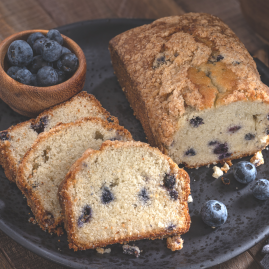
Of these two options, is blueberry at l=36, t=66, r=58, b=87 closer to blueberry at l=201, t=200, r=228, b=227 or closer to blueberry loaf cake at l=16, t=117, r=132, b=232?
blueberry loaf cake at l=16, t=117, r=132, b=232

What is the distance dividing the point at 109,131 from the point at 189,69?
35.7 inches

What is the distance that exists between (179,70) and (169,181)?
3.31 ft

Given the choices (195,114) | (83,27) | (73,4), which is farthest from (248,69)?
(73,4)

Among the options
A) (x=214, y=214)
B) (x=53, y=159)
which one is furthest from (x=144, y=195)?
(x=53, y=159)

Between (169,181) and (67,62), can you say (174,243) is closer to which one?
(169,181)

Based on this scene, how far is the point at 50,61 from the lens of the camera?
3232 millimetres

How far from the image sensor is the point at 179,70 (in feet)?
10.2

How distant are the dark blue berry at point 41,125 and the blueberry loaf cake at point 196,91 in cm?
90

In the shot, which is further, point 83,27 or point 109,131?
point 83,27

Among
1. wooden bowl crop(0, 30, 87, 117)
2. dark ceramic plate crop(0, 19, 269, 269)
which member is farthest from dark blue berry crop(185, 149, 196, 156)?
wooden bowl crop(0, 30, 87, 117)

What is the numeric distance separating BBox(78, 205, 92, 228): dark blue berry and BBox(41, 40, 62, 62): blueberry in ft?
4.69

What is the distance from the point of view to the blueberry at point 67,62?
3266 millimetres

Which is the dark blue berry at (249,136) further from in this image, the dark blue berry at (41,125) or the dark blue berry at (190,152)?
the dark blue berry at (41,125)

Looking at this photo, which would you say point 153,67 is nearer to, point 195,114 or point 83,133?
point 195,114
